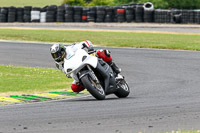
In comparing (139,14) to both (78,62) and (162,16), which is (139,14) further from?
(78,62)

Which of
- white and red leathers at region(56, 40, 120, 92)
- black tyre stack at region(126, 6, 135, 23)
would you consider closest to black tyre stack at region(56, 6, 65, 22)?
black tyre stack at region(126, 6, 135, 23)

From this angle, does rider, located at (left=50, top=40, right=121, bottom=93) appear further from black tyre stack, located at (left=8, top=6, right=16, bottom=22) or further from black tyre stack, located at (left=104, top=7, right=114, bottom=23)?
black tyre stack, located at (left=8, top=6, right=16, bottom=22)

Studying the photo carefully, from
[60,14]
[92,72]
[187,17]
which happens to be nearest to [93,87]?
[92,72]

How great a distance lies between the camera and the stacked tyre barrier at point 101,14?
3872cm

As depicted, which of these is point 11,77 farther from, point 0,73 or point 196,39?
point 196,39

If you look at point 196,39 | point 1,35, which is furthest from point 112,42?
point 1,35

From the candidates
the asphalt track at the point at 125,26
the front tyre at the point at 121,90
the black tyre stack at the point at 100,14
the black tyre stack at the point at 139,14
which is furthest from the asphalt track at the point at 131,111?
the black tyre stack at the point at 100,14

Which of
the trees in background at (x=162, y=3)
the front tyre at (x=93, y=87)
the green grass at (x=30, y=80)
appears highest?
the front tyre at (x=93, y=87)

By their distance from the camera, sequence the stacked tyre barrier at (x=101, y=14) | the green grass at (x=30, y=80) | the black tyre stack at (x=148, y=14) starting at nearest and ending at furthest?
the green grass at (x=30, y=80), the stacked tyre barrier at (x=101, y=14), the black tyre stack at (x=148, y=14)

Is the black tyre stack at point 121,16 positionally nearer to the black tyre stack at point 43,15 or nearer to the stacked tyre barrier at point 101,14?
the stacked tyre barrier at point 101,14

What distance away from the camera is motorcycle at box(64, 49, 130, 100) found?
380 inches

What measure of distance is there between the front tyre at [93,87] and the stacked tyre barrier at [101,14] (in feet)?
95.0

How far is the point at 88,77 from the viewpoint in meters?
9.66

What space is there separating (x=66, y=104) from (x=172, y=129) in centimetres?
316
